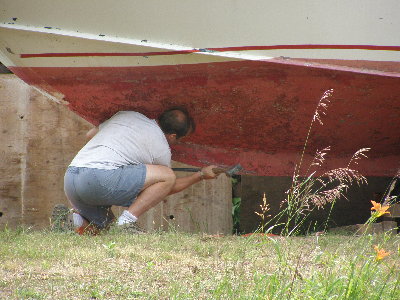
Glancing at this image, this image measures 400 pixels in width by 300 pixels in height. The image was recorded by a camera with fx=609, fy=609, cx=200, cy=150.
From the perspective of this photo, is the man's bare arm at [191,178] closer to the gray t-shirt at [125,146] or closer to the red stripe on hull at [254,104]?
the gray t-shirt at [125,146]

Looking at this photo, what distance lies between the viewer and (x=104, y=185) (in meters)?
4.04

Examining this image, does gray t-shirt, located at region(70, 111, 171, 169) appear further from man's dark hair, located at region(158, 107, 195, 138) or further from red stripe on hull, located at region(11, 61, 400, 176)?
red stripe on hull, located at region(11, 61, 400, 176)

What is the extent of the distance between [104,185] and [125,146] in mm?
321

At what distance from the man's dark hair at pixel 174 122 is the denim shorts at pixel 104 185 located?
1.84 ft

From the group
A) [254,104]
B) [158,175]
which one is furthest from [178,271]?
[254,104]

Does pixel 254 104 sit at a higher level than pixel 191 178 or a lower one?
higher

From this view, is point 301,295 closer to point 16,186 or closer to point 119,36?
point 119,36

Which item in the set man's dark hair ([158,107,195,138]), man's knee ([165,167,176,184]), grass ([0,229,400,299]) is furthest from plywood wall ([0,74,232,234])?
grass ([0,229,400,299])

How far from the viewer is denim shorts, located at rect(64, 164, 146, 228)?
404cm

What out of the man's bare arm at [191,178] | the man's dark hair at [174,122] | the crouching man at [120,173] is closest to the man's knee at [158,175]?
the crouching man at [120,173]

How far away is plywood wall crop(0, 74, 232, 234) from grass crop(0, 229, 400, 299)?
1.79 metres

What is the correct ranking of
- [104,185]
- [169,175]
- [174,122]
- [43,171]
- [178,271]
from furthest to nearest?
[43,171]
[174,122]
[169,175]
[104,185]
[178,271]

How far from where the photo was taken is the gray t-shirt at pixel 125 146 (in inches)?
162

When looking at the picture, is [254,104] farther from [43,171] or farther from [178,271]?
[178,271]
